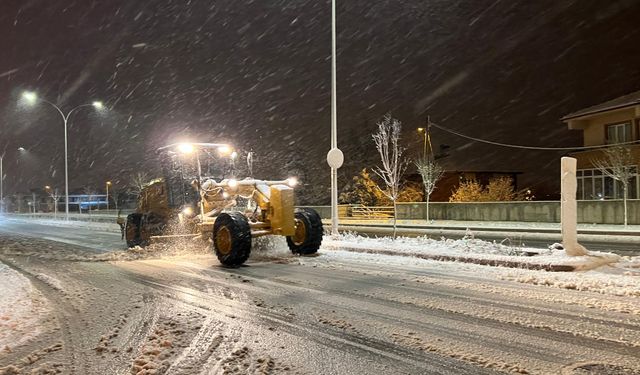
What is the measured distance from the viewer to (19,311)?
7.34 m

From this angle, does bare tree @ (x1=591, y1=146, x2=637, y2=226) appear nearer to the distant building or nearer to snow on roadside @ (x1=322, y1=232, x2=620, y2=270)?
the distant building

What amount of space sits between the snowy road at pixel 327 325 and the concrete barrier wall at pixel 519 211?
1798cm

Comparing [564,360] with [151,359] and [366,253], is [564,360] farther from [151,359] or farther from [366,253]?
[366,253]

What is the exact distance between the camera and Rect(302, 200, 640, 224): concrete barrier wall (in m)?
24.9

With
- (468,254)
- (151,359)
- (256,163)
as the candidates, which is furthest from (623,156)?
(151,359)

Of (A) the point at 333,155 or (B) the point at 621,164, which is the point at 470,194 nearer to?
(B) the point at 621,164

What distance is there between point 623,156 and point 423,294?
24772 millimetres

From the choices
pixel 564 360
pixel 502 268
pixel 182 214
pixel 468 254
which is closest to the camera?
pixel 564 360

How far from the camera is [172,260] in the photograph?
13.1 m

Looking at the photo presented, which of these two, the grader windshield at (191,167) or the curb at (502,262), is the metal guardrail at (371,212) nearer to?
the curb at (502,262)

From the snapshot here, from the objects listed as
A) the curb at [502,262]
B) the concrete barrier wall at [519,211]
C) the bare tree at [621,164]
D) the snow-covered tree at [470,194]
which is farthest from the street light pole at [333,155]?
the snow-covered tree at [470,194]

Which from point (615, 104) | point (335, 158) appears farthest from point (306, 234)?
point (615, 104)

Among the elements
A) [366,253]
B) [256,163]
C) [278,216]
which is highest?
[256,163]

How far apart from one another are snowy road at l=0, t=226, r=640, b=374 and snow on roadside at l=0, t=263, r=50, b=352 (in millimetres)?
178
